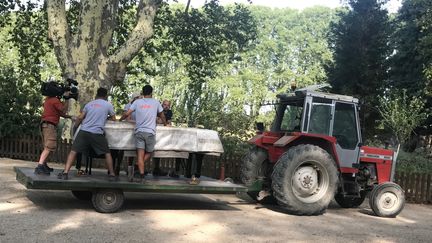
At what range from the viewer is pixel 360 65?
28781mm

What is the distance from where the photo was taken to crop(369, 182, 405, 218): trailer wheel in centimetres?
1019

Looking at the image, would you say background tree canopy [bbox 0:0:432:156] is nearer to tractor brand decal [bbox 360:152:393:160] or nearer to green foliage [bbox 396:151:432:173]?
tractor brand decal [bbox 360:152:393:160]

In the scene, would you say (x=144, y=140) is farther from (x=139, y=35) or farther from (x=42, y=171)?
(x=139, y=35)

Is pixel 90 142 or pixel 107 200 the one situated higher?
pixel 90 142

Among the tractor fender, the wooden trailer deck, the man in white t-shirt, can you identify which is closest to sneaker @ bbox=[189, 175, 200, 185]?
the wooden trailer deck

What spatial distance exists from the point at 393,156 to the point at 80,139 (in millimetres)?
6687

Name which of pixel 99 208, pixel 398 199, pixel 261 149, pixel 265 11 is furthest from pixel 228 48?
pixel 265 11

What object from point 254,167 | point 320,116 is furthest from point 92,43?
point 320,116

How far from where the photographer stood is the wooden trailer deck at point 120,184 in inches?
303

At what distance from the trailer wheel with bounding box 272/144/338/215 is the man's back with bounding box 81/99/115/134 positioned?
3368 millimetres

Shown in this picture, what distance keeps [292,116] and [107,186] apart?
454cm

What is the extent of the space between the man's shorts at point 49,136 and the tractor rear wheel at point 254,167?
4.08 m

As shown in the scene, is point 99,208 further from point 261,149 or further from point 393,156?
point 393,156

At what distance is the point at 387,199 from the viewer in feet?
33.7
